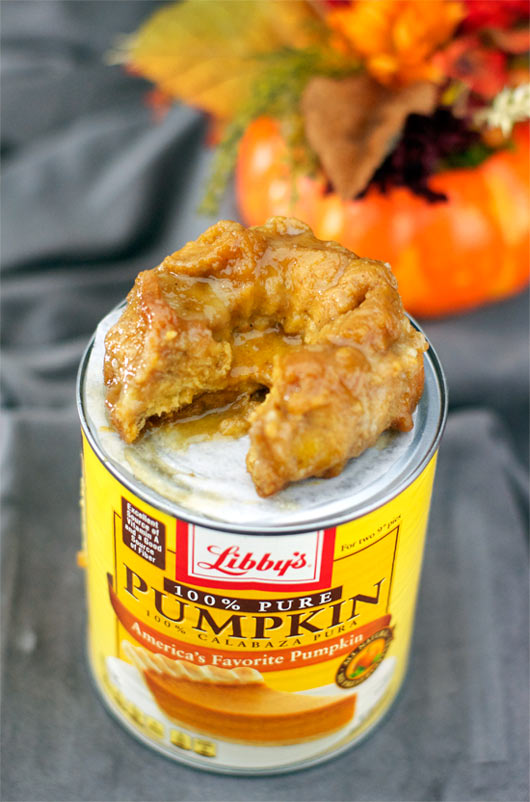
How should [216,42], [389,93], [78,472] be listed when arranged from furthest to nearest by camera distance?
1. [216,42]
2. [389,93]
3. [78,472]

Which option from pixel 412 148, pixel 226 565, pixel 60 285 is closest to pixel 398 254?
pixel 412 148

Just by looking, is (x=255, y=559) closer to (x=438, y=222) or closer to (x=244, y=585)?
(x=244, y=585)

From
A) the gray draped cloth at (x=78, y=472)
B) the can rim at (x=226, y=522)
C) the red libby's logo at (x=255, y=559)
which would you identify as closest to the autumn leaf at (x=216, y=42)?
the gray draped cloth at (x=78, y=472)

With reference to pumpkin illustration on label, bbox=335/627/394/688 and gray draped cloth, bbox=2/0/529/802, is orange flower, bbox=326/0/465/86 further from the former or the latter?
pumpkin illustration on label, bbox=335/627/394/688

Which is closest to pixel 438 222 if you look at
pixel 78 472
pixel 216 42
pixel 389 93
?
pixel 389 93

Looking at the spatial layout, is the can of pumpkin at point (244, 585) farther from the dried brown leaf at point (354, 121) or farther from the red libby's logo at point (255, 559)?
the dried brown leaf at point (354, 121)
